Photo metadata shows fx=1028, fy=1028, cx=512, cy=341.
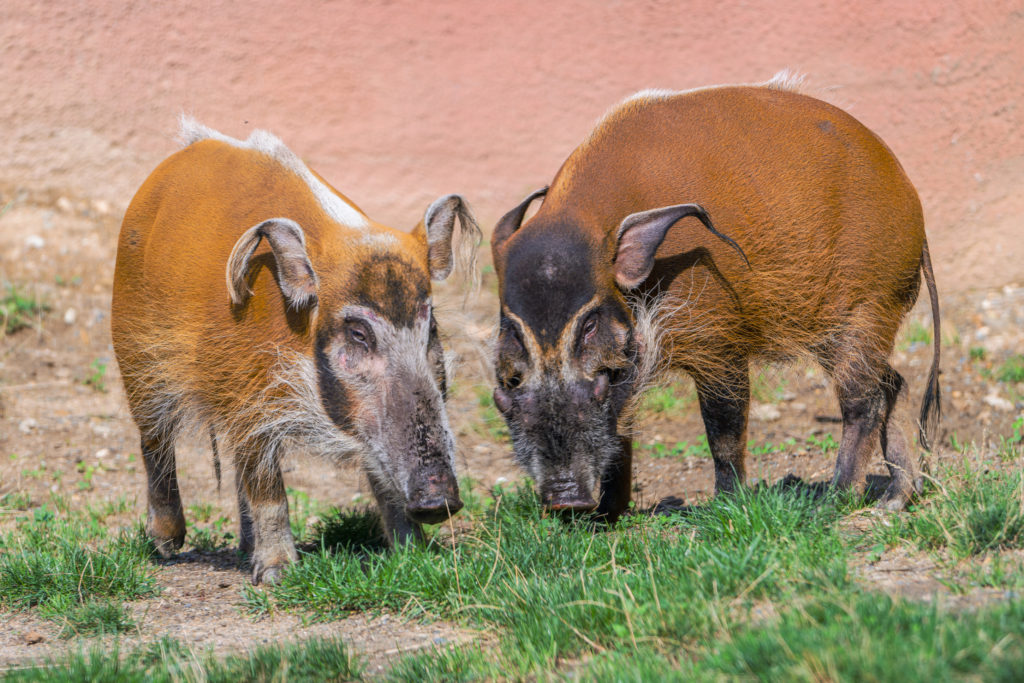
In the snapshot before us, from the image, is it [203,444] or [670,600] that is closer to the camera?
[670,600]

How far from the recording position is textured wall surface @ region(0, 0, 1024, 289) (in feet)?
28.3

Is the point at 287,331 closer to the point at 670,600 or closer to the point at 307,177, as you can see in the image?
the point at 307,177

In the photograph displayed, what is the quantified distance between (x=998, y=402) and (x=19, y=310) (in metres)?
7.00

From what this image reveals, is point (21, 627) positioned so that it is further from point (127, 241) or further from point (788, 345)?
point (788, 345)

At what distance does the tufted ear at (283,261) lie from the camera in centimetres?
404

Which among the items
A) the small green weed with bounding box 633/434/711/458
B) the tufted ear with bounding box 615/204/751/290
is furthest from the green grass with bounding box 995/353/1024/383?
the tufted ear with bounding box 615/204/751/290

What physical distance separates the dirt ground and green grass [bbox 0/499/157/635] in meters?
0.08

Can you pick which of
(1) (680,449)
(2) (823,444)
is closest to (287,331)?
(1) (680,449)

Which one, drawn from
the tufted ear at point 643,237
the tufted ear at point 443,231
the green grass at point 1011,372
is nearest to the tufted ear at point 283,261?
the tufted ear at point 443,231

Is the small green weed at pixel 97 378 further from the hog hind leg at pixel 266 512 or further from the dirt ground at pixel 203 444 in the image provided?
the hog hind leg at pixel 266 512

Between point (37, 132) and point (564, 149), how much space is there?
4.60 meters

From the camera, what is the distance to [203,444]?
490 cm

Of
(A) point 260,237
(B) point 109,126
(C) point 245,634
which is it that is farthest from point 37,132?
(C) point 245,634

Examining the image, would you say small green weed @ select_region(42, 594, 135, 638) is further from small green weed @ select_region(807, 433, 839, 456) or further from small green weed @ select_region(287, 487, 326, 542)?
small green weed @ select_region(807, 433, 839, 456)
